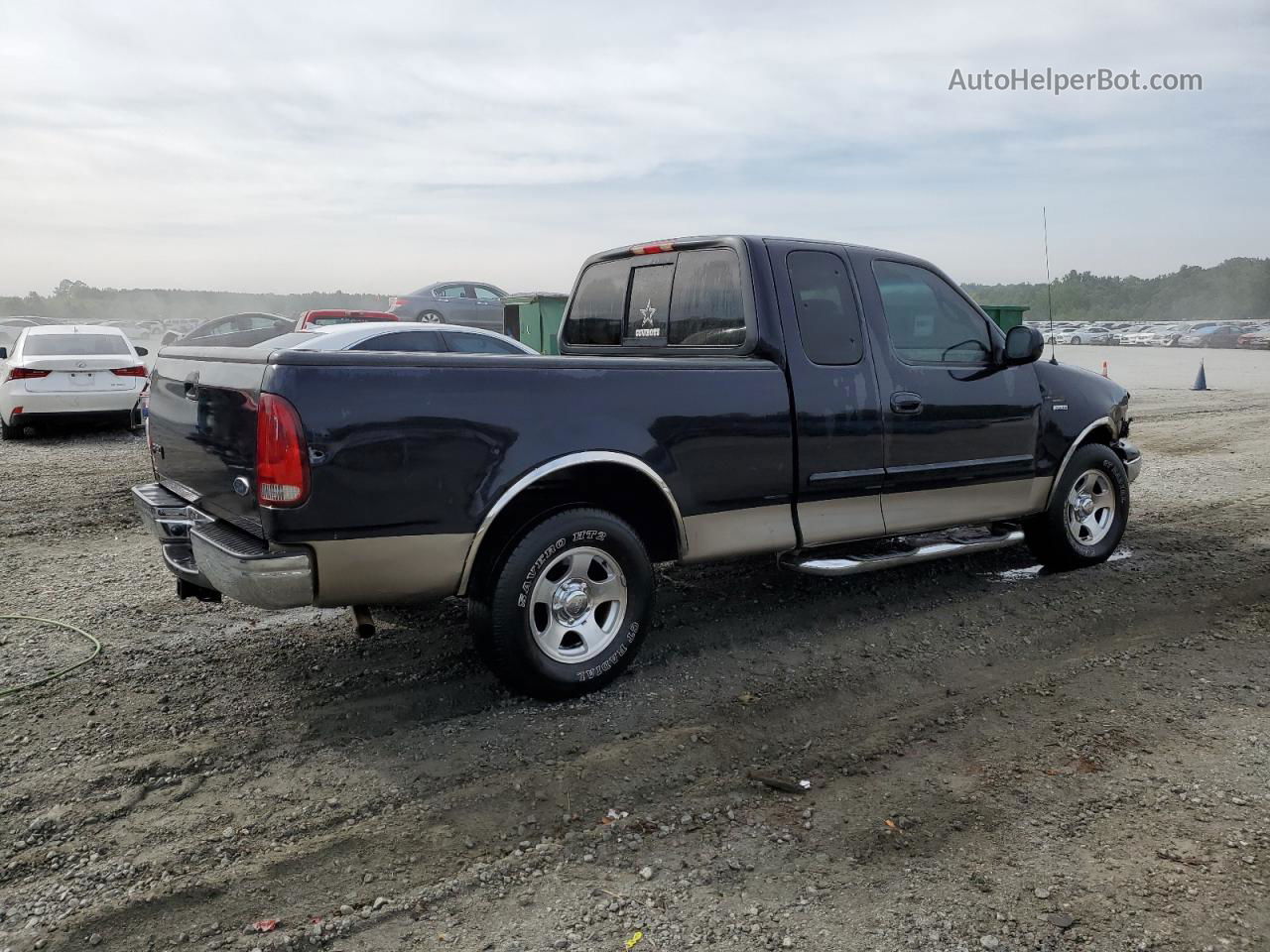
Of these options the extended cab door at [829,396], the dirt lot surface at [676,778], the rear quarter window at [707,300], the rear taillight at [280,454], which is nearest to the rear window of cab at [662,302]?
the rear quarter window at [707,300]

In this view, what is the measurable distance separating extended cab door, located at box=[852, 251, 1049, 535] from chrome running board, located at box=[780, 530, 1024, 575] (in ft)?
0.37

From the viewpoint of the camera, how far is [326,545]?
3561mm

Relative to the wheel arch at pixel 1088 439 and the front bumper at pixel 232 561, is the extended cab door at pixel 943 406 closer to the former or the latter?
the wheel arch at pixel 1088 439

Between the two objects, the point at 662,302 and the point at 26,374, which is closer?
the point at 662,302

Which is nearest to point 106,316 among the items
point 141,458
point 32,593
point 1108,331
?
point 1108,331

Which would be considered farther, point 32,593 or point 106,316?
point 106,316

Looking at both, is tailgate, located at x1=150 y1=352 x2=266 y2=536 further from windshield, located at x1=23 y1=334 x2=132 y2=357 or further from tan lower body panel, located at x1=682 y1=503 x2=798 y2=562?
windshield, located at x1=23 y1=334 x2=132 y2=357

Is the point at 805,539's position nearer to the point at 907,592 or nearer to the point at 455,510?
the point at 907,592

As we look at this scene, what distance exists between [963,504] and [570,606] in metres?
2.57

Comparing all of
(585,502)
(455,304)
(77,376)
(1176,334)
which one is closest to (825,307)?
(585,502)

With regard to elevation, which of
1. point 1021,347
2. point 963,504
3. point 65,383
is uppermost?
point 65,383

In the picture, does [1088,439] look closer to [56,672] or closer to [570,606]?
[570,606]

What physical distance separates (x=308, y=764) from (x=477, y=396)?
1.50 m

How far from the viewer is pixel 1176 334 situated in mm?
48812
